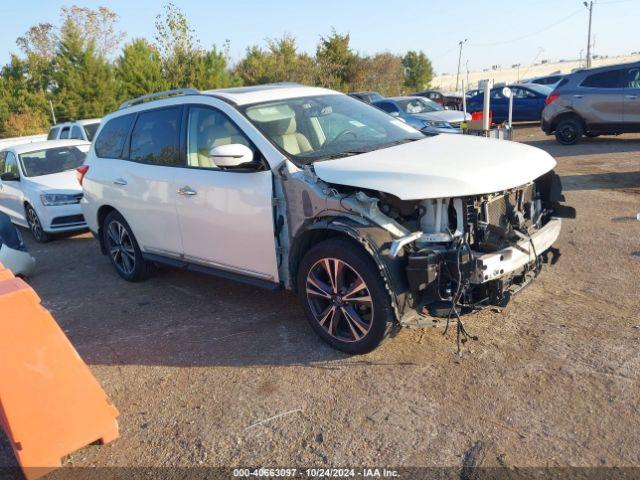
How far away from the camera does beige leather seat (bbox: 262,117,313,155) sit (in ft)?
14.8

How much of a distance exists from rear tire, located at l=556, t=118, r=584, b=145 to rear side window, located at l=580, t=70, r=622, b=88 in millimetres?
849

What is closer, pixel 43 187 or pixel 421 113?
pixel 43 187

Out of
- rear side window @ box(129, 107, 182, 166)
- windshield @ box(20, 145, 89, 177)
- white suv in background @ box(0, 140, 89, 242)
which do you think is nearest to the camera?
rear side window @ box(129, 107, 182, 166)

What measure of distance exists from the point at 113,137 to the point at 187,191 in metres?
1.87

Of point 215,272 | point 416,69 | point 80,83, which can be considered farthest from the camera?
point 416,69

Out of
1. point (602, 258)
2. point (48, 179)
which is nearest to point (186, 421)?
point (602, 258)

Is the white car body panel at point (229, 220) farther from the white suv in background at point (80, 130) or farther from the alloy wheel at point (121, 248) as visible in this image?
the white suv in background at point (80, 130)

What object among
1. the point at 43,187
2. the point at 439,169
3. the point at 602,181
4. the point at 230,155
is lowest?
the point at 602,181

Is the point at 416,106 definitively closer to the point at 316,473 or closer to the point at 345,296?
the point at 345,296

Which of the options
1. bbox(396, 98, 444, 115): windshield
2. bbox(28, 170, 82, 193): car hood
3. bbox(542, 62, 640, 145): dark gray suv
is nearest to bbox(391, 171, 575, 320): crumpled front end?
bbox(28, 170, 82, 193): car hood

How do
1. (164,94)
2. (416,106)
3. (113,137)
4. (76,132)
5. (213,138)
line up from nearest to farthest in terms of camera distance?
(213,138) → (164,94) → (113,137) → (76,132) → (416,106)

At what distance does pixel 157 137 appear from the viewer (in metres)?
5.57

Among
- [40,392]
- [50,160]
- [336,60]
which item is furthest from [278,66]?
[40,392]

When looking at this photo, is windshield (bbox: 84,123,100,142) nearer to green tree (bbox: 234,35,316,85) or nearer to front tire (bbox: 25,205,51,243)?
front tire (bbox: 25,205,51,243)
